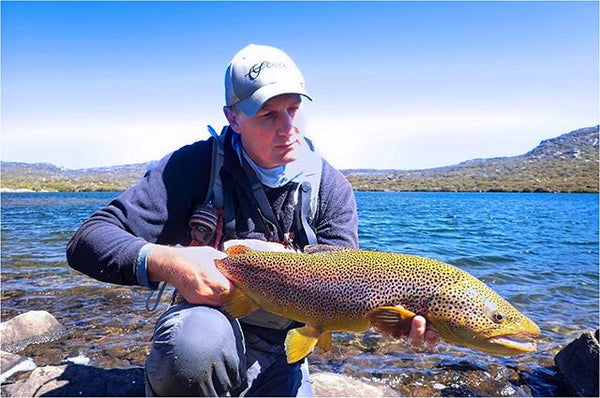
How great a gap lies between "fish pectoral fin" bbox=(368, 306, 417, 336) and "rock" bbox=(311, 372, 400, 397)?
241cm

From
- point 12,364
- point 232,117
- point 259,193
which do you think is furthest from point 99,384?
point 232,117

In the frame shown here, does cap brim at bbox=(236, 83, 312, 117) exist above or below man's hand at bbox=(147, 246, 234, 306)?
above

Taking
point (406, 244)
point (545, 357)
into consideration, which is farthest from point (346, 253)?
point (406, 244)

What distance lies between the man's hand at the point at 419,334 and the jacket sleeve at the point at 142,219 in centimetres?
166

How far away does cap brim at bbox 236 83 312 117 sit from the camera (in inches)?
126

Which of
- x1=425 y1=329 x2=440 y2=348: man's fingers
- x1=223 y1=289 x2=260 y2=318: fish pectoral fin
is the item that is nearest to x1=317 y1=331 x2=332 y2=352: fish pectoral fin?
x1=223 y1=289 x2=260 y2=318: fish pectoral fin

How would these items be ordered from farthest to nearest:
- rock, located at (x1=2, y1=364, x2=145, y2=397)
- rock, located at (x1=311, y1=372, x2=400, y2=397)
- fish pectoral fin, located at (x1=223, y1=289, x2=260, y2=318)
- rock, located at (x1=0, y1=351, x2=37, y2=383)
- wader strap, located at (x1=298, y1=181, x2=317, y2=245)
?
rock, located at (x1=0, y1=351, x2=37, y2=383) → rock, located at (x1=311, y1=372, x2=400, y2=397) → rock, located at (x1=2, y1=364, x2=145, y2=397) → wader strap, located at (x1=298, y1=181, x2=317, y2=245) → fish pectoral fin, located at (x1=223, y1=289, x2=260, y2=318)

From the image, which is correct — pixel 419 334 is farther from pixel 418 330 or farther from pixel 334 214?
pixel 334 214

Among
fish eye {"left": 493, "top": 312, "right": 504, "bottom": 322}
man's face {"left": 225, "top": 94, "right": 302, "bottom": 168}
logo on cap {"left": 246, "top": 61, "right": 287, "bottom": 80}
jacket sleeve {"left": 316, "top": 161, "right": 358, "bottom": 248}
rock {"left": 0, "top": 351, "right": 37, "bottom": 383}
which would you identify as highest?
logo on cap {"left": 246, "top": 61, "right": 287, "bottom": 80}

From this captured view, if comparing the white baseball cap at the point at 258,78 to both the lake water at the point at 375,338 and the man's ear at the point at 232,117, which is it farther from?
the lake water at the point at 375,338

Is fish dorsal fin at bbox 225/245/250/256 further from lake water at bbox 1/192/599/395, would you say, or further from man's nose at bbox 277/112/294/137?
lake water at bbox 1/192/599/395

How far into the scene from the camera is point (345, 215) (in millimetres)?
3719

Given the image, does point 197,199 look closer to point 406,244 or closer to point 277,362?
point 277,362

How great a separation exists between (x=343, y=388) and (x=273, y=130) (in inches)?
130
